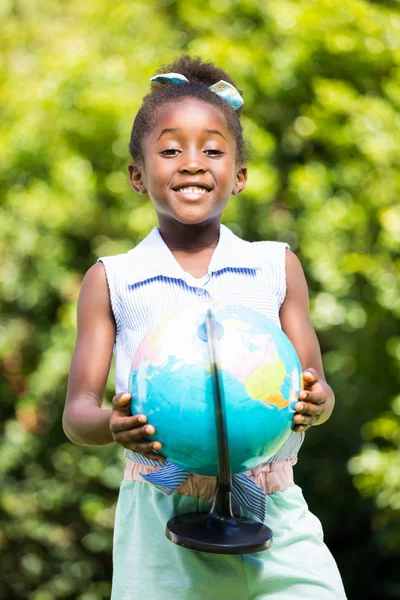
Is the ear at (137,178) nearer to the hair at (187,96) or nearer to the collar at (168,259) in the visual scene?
the hair at (187,96)


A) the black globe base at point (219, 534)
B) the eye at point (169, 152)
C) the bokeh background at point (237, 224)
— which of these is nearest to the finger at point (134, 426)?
the black globe base at point (219, 534)

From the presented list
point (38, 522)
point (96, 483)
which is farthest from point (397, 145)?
point (38, 522)

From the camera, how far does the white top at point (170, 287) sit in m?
2.89

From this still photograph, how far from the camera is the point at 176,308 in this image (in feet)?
9.12

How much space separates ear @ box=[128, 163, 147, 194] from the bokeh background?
8.02 feet

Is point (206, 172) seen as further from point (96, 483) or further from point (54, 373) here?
point (96, 483)

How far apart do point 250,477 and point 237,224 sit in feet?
12.3

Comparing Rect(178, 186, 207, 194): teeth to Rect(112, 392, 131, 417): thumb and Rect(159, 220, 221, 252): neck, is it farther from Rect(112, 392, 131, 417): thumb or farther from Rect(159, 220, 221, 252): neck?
Rect(112, 392, 131, 417): thumb

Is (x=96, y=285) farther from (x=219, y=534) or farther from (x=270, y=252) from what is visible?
(x=219, y=534)

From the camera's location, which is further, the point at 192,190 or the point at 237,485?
the point at 192,190

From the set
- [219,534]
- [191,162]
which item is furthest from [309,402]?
[191,162]

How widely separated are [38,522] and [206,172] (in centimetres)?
501

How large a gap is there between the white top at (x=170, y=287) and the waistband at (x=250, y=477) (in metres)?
0.04

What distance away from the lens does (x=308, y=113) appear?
6441 millimetres
